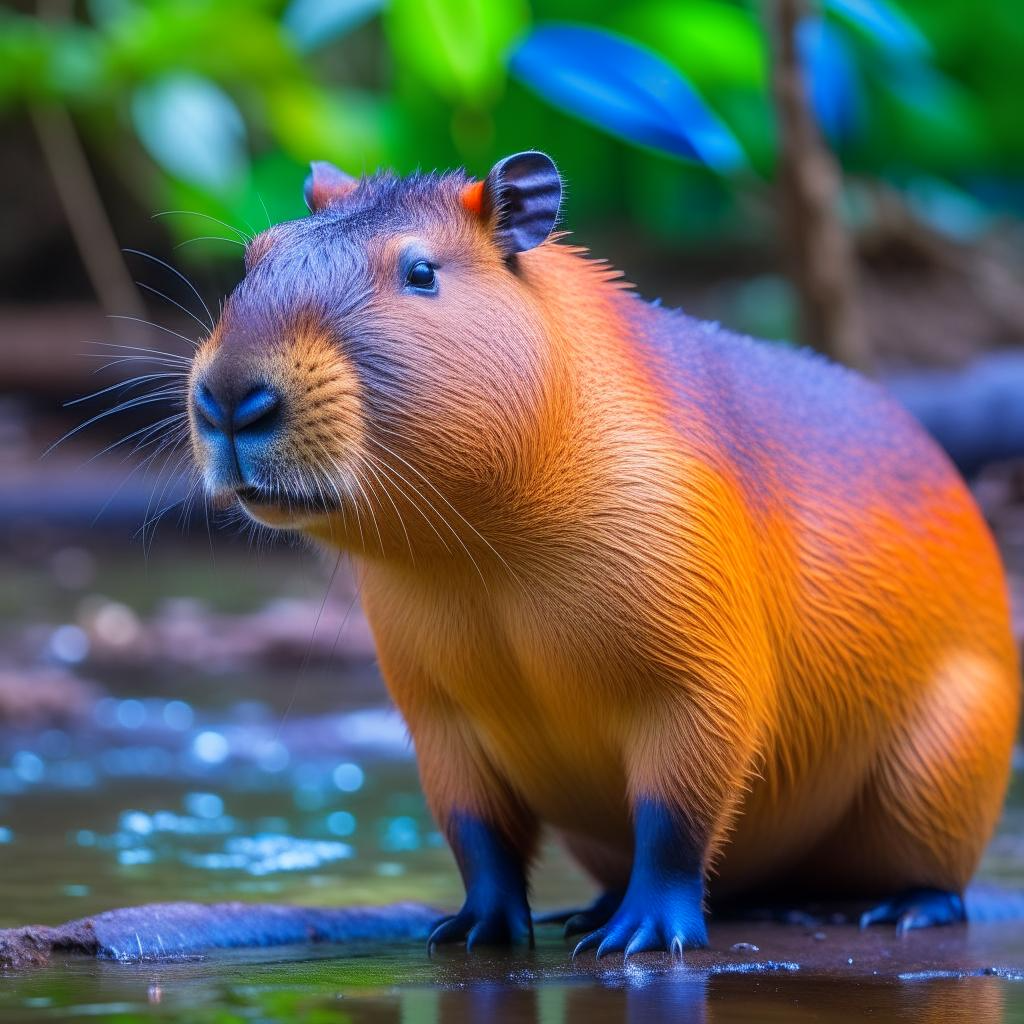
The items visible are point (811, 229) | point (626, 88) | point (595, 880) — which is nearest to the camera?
point (595, 880)

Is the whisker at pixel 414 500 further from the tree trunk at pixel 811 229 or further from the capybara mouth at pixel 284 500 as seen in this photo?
the tree trunk at pixel 811 229

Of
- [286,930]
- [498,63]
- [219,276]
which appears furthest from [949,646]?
[219,276]

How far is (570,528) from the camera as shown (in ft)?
10.8

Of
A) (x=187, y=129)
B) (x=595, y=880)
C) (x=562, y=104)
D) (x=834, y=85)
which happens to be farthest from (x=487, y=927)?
(x=187, y=129)

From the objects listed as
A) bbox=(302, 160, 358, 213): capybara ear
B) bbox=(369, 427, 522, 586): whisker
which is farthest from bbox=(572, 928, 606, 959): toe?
bbox=(302, 160, 358, 213): capybara ear

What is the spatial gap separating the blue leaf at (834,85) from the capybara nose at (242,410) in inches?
348

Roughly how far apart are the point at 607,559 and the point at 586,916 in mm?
→ 832

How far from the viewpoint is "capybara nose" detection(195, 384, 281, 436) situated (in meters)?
2.98

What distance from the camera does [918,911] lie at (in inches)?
151

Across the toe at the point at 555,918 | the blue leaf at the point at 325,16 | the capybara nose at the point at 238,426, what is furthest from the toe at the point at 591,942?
the blue leaf at the point at 325,16

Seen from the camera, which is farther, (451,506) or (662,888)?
(662,888)

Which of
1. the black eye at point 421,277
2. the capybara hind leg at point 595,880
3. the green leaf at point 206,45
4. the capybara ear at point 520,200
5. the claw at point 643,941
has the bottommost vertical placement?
the claw at point 643,941

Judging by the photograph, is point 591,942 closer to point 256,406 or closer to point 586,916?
point 586,916

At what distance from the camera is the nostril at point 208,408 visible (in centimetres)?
301
